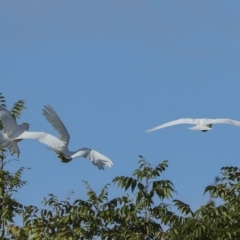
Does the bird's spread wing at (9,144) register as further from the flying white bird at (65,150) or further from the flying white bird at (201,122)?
the flying white bird at (201,122)

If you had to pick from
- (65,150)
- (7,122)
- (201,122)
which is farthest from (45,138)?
(201,122)

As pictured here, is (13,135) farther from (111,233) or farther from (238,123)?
(238,123)

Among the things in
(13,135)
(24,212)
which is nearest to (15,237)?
(24,212)

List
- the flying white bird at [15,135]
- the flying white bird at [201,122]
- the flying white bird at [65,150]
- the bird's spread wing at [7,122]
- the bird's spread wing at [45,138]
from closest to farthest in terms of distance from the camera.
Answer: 1. the flying white bird at [65,150]
2. the bird's spread wing at [45,138]
3. the flying white bird at [15,135]
4. the bird's spread wing at [7,122]
5. the flying white bird at [201,122]

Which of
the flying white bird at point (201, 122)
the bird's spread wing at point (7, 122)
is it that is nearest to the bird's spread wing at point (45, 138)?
the bird's spread wing at point (7, 122)

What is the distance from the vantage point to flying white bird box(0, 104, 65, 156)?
1420 centimetres

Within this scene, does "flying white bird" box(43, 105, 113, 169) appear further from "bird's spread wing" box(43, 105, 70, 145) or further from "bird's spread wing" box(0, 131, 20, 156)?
"bird's spread wing" box(0, 131, 20, 156)

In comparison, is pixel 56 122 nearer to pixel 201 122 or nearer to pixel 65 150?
pixel 65 150

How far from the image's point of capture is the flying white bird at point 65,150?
13.8 m

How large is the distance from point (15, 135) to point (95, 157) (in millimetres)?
1112

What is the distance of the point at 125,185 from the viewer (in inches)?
557

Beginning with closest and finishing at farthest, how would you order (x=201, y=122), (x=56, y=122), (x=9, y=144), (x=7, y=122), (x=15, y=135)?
1. (x=56, y=122)
2. (x=9, y=144)
3. (x=15, y=135)
4. (x=7, y=122)
5. (x=201, y=122)

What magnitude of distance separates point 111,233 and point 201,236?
107 centimetres

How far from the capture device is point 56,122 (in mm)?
14062
